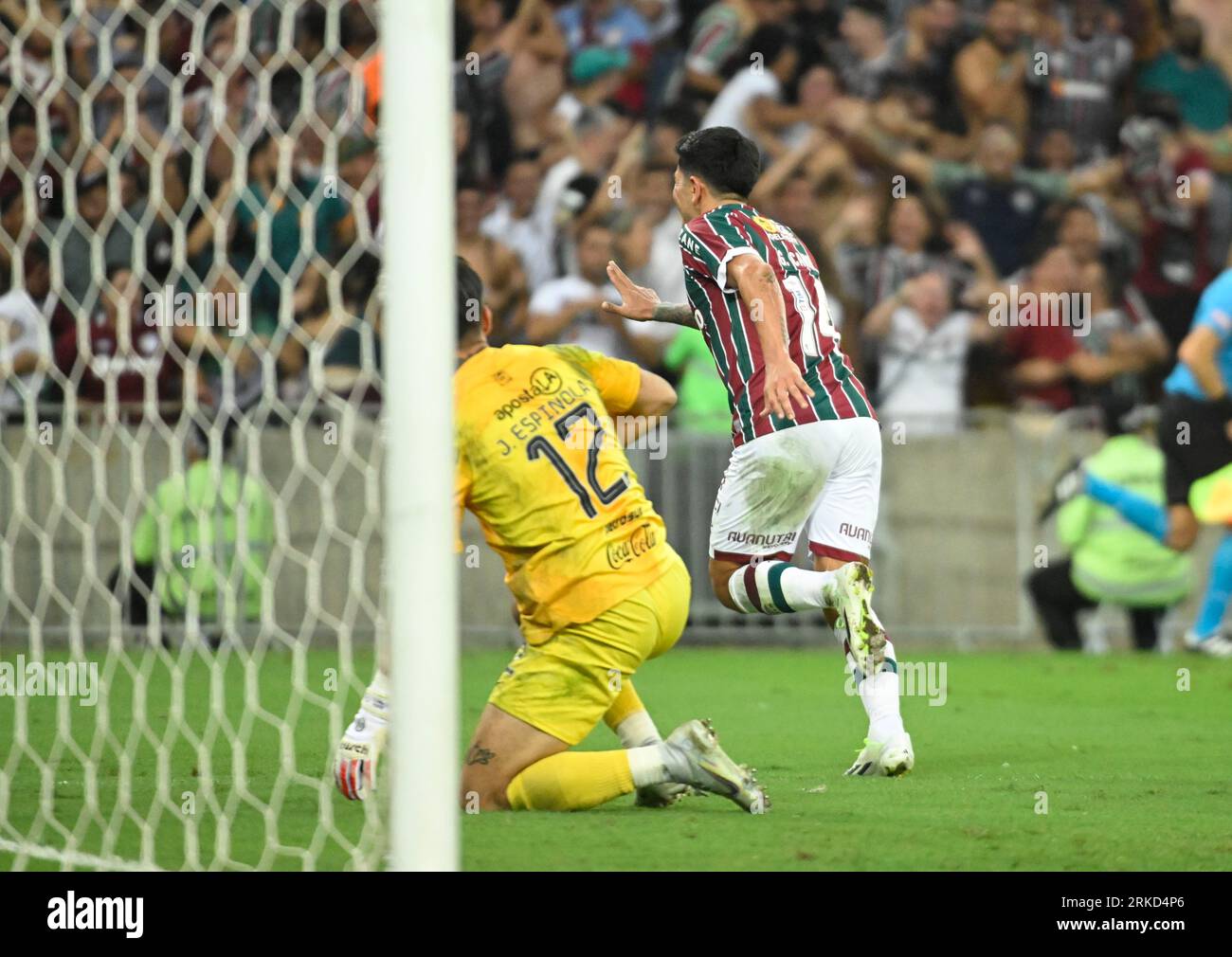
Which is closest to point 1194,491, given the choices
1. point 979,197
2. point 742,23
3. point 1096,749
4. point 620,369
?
point 979,197

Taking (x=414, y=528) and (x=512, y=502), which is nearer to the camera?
(x=414, y=528)

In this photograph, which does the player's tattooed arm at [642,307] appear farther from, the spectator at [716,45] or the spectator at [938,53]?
the spectator at [938,53]

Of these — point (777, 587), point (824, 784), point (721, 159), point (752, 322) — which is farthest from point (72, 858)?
point (721, 159)

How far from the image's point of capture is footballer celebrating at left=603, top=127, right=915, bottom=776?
20.6 feet

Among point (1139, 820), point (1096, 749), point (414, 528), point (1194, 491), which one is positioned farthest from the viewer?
point (1194, 491)

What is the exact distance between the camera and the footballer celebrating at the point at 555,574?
5312 mm

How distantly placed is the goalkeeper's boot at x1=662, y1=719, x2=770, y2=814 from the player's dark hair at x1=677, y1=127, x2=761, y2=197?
2122 mm

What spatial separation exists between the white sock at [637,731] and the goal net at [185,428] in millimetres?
928

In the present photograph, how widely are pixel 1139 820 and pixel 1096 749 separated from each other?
1.69 m

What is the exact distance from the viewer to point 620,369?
5715 millimetres

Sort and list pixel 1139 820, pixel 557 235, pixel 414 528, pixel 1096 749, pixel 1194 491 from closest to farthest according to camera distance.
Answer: pixel 414 528 < pixel 1139 820 < pixel 1096 749 < pixel 1194 491 < pixel 557 235

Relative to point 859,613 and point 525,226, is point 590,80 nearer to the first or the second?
point 525,226

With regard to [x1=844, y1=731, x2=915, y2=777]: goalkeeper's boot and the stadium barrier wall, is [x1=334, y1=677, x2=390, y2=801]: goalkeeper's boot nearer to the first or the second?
[x1=844, y1=731, x2=915, y2=777]: goalkeeper's boot

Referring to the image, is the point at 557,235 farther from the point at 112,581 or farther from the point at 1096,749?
the point at 1096,749
